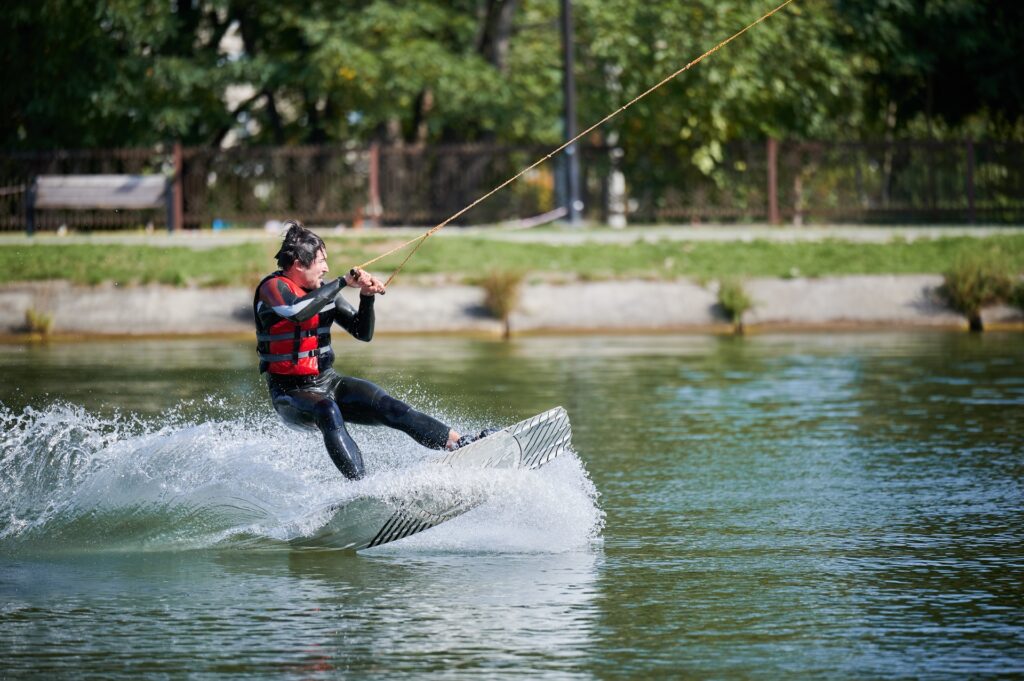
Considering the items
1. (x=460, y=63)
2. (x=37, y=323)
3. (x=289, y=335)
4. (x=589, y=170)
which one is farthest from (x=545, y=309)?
(x=289, y=335)

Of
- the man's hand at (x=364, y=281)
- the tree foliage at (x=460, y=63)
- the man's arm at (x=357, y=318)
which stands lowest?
the man's arm at (x=357, y=318)

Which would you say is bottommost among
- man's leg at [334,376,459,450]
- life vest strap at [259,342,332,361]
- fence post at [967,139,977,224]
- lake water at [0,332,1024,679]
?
lake water at [0,332,1024,679]

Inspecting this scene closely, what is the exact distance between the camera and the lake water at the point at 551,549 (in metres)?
6.34

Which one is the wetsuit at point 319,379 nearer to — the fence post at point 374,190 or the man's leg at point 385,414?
the man's leg at point 385,414

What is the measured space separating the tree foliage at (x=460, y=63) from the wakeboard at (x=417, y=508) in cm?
2253

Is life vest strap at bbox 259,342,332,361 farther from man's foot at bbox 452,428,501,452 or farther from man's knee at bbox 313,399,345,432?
man's foot at bbox 452,428,501,452

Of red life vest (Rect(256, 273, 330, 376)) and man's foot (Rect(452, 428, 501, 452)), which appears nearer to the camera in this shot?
man's foot (Rect(452, 428, 501, 452))

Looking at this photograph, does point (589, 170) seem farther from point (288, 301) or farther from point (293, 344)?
point (288, 301)

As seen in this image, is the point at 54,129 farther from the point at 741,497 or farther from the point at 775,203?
the point at 741,497

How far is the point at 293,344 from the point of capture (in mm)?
9133

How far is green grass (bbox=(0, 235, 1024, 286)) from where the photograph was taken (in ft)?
79.7

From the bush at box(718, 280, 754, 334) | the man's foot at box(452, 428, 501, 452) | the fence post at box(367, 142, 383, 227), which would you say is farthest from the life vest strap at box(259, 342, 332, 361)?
the fence post at box(367, 142, 383, 227)

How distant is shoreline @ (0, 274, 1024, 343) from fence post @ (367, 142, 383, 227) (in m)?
6.86

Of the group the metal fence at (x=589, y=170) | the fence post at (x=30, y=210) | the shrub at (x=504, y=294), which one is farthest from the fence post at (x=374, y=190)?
the shrub at (x=504, y=294)
